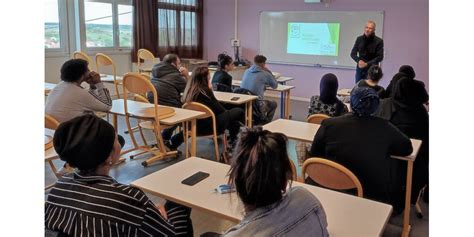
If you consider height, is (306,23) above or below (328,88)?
above

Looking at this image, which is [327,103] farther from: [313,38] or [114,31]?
[114,31]

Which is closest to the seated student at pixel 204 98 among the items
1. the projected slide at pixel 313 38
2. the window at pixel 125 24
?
the window at pixel 125 24

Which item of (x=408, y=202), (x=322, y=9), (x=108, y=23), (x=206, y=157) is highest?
(x=322, y=9)

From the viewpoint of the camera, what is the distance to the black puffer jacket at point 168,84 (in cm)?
439

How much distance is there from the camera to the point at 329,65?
306 inches

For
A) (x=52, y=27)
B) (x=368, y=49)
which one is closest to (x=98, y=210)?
(x=368, y=49)

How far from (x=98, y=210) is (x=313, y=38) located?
23.0 feet

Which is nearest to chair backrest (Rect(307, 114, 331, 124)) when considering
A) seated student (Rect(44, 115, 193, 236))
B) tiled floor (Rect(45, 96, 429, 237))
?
tiled floor (Rect(45, 96, 429, 237))

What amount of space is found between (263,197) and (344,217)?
1.90 feet

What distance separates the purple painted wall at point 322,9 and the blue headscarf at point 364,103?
3.70 m

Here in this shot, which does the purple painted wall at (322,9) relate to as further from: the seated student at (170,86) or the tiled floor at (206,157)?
the seated student at (170,86)

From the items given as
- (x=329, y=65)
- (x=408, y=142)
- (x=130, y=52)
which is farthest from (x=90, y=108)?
(x=329, y=65)

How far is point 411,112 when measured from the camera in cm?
293

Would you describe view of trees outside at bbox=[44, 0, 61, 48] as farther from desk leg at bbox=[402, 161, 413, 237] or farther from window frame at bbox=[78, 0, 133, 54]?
desk leg at bbox=[402, 161, 413, 237]
